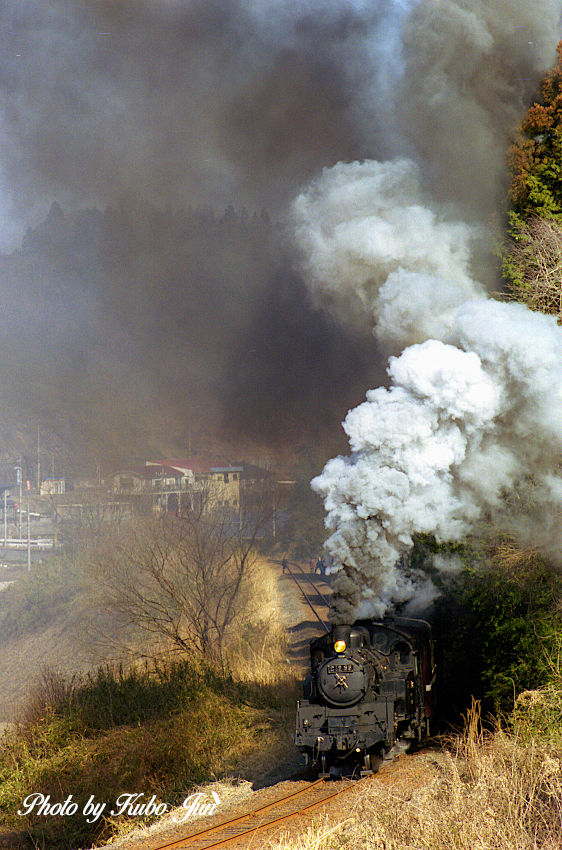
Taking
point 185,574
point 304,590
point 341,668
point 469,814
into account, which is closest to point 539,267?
point 341,668

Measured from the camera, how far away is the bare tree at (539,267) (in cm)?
1415

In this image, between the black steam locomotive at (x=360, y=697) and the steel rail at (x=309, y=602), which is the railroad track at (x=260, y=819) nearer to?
the black steam locomotive at (x=360, y=697)

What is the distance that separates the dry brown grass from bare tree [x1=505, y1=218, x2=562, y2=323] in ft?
30.2

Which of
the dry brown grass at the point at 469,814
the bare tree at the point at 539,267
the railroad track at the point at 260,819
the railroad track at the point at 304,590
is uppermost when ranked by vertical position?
the bare tree at the point at 539,267

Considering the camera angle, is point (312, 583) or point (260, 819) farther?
point (312, 583)

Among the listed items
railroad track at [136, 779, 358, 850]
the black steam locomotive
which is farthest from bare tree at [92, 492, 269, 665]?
railroad track at [136, 779, 358, 850]

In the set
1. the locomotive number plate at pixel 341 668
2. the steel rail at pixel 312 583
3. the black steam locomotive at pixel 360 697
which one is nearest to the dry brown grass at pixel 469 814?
the black steam locomotive at pixel 360 697

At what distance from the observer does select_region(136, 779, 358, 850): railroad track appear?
764cm

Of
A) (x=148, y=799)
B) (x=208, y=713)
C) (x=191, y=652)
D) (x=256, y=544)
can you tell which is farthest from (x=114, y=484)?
(x=148, y=799)

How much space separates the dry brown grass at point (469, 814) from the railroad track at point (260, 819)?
0.80m

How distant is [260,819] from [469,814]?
122 inches

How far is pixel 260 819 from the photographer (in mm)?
8305

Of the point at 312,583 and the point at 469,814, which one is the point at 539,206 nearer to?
the point at 469,814

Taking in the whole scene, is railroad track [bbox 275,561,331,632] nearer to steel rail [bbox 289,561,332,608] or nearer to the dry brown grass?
steel rail [bbox 289,561,332,608]
